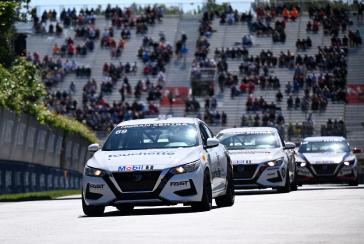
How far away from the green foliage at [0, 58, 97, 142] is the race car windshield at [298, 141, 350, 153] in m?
9.30

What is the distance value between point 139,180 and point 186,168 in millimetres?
698

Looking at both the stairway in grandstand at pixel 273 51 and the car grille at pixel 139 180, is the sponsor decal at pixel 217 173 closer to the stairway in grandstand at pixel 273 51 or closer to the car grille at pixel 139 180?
the car grille at pixel 139 180

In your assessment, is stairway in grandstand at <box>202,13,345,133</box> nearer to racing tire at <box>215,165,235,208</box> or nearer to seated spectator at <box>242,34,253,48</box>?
seated spectator at <box>242,34,253,48</box>

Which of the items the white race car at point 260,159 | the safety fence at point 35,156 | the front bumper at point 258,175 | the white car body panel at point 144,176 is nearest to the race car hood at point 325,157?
the white race car at point 260,159

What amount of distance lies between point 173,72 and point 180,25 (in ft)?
19.0

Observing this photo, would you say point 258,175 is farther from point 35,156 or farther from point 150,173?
point 35,156

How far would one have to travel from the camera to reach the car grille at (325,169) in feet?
106

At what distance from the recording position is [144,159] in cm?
1705

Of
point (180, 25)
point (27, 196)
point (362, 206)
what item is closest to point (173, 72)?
point (180, 25)

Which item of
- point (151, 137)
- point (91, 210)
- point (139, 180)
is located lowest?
point (91, 210)

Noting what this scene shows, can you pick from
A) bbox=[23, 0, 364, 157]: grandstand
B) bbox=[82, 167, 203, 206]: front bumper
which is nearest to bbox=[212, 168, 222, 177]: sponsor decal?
bbox=[82, 167, 203, 206]: front bumper

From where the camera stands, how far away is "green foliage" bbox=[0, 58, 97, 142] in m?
38.5

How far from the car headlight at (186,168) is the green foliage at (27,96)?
20.0 metres

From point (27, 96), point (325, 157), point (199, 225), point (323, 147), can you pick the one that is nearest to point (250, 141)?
point (325, 157)
